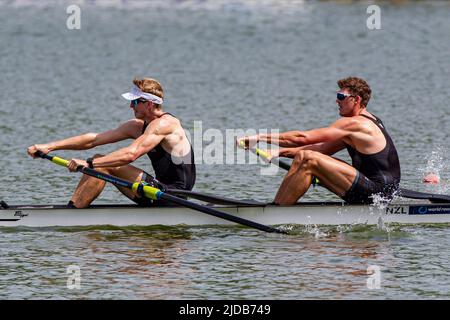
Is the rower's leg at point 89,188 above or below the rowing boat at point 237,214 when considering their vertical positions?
above

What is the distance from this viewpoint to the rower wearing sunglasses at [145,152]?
1792 cm

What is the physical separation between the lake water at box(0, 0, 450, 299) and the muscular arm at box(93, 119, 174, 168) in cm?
117

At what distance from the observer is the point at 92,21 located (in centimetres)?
6400

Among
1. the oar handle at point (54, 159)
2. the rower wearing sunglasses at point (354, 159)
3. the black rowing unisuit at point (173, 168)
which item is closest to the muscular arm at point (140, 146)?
the black rowing unisuit at point (173, 168)

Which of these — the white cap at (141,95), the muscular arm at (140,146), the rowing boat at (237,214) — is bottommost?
the rowing boat at (237,214)

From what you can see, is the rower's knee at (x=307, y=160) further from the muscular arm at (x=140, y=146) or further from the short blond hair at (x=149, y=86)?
the short blond hair at (x=149, y=86)

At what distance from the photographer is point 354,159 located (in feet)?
60.2

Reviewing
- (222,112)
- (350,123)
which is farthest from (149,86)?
(222,112)

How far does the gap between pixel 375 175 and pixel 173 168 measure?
3.05 metres

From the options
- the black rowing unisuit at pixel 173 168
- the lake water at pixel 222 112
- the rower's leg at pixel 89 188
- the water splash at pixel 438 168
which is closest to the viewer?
the lake water at pixel 222 112

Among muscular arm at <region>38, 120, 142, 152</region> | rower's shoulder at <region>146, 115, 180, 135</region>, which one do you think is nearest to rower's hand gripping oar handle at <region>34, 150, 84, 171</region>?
muscular arm at <region>38, 120, 142, 152</region>

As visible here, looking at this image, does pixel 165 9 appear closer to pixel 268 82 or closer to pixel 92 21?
pixel 92 21

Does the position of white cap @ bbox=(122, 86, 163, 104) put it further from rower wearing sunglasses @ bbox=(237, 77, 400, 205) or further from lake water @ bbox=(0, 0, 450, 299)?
lake water @ bbox=(0, 0, 450, 299)
